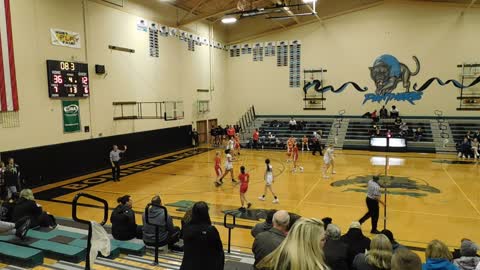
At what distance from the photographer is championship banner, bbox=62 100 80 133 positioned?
14594 mm

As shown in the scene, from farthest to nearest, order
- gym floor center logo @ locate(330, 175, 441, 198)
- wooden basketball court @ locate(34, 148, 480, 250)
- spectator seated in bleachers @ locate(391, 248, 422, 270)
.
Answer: gym floor center logo @ locate(330, 175, 441, 198)
wooden basketball court @ locate(34, 148, 480, 250)
spectator seated in bleachers @ locate(391, 248, 422, 270)

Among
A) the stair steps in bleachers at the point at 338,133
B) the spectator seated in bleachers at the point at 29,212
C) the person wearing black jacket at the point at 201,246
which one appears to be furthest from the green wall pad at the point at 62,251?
the stair steps in bleachers at the point at 338,133

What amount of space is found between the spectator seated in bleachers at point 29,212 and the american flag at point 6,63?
21.6 feet

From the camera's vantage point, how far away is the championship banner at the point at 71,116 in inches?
575

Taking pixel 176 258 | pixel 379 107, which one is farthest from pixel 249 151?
pixel 176 258

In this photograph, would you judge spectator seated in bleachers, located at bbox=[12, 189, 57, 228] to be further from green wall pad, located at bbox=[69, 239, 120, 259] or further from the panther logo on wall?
the panther logo on wall

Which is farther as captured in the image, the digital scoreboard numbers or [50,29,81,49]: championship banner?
[50,29,81,49]: championship banner

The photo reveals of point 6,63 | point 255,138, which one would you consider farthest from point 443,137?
point 6,63

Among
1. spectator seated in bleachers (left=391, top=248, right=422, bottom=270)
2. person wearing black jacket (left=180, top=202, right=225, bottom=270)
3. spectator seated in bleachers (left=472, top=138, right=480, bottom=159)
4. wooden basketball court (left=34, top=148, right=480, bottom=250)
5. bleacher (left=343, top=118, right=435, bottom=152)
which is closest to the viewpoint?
spectator seated in bleachers (left=391, top=248, right=422, bottom=270)

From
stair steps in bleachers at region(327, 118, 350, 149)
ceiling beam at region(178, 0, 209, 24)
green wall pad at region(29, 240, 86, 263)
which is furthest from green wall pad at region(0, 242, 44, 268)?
stair steps in bleachers at region(327, 118, 350, 149)

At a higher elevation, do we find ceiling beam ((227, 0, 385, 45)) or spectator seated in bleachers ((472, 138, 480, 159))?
ceiling beam ((227, 0, 385, 45))

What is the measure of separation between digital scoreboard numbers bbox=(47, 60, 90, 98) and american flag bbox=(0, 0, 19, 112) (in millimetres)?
1465

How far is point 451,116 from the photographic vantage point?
76.2 feet

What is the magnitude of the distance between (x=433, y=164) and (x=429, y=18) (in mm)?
11089
